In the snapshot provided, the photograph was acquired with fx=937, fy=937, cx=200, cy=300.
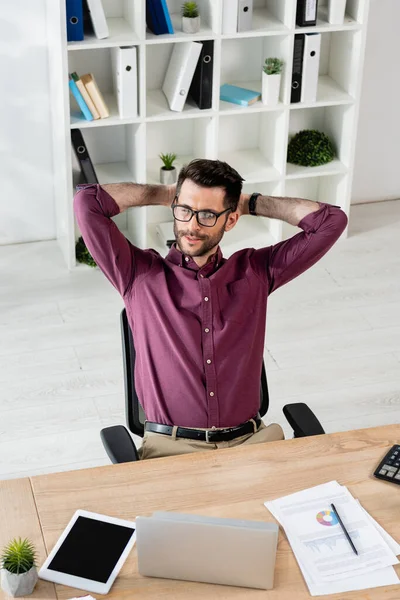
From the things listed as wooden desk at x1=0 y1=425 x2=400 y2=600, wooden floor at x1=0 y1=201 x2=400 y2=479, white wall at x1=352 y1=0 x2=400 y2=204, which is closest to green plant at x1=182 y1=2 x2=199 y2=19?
white wall at x1=352 y1=0 x2=400 y2=204

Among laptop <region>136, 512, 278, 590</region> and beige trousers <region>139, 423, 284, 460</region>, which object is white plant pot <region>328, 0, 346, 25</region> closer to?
beige trousers <region>139, 423, 284, 460</region>

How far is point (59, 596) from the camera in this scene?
1.93 m

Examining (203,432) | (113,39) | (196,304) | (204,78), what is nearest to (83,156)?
Answer: (113,39)

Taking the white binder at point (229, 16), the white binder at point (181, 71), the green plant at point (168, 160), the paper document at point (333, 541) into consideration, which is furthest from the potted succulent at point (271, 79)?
the paper document at point (333, 541)

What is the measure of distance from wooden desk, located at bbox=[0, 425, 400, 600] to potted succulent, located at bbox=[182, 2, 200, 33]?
255 cm

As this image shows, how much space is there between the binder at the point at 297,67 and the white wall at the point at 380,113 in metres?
0.61

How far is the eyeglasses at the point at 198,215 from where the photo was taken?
2617 millimetres

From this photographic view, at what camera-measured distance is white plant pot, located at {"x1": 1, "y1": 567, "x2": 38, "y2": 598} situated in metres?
1.90

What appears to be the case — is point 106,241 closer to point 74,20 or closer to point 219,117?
point 74,20

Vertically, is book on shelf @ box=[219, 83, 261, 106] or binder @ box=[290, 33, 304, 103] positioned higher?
binder @ box=[290, 33, 304, 103]

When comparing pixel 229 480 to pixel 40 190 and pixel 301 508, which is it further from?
pixel 40 190

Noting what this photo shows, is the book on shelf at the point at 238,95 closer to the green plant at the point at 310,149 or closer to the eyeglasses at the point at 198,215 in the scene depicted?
the green plant at the point at 310,149

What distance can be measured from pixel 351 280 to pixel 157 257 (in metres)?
2.20

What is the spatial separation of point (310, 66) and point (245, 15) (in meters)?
0.43
